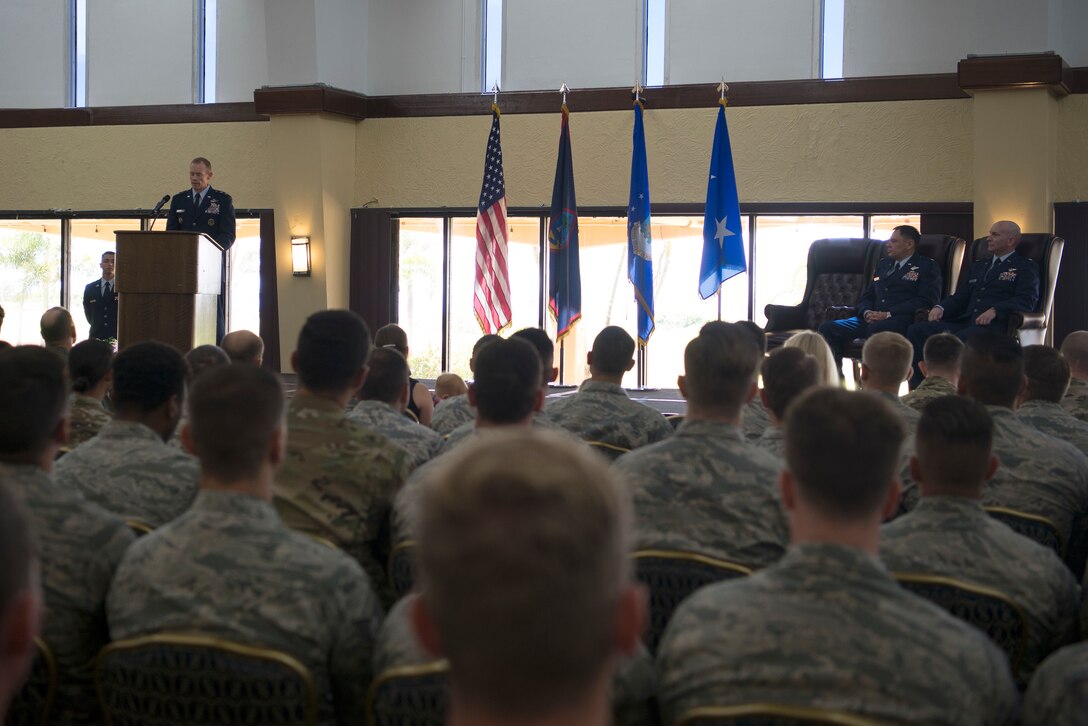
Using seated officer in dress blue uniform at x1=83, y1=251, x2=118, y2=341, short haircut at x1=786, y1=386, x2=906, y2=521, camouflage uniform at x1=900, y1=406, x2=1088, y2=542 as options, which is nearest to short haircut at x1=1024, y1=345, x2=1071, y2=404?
camouflage uniform at x1=900, y1=406, x2=1088, y2=542

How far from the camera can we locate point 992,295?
309 inches

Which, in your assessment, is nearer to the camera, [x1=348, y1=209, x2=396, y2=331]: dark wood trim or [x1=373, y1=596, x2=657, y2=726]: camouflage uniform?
[x1=373, y1=596, x2=657, y2=726]: camouflage uniform

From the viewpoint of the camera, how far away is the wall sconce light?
11.5m

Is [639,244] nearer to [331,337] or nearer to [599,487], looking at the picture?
[331,337]

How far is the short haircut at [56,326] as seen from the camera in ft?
20.1

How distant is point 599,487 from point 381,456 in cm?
203

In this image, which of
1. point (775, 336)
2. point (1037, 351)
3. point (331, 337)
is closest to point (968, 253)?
point (775, 336)

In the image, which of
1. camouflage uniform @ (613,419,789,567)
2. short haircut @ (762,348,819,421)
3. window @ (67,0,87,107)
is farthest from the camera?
window @ (67,0,87,107)

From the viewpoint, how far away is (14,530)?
105 cm

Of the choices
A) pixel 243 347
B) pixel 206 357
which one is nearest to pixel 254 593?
pixel 206 357

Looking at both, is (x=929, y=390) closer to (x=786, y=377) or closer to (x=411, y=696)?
(x=786, y=377)

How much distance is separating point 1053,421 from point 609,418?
1.58 meters

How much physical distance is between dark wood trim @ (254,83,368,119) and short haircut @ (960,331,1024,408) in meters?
8.69

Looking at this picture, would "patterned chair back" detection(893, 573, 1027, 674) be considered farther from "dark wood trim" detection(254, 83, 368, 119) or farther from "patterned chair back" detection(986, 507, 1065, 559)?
"dark wood trim" detection(254, 83, 368, 119)
